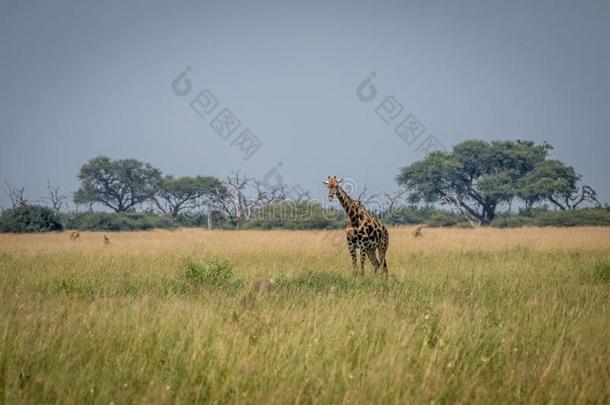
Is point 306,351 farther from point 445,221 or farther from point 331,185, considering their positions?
point 445,221

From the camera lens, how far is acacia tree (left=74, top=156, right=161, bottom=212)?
6444 centimetres

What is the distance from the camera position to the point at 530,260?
1461 centimetres

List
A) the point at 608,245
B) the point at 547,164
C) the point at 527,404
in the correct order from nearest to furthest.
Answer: the point at 527,404, the point at 608,245, the point at 547,164

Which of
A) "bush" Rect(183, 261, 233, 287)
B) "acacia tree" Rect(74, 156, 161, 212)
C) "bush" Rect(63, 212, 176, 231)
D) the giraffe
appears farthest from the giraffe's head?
"acacia tree" Rect(74, 156, 161, 212)

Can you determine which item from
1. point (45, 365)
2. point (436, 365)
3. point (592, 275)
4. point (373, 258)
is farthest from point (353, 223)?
point (45, 365)

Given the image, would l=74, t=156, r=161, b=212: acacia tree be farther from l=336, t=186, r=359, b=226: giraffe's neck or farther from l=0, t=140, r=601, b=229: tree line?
l=336, t=186, r=359, b=226: giraffe's neck

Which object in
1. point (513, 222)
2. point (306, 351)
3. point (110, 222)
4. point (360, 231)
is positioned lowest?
point (306, 351)

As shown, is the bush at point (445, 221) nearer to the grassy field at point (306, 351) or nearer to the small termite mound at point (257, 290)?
the small termite mound at point (257, 290)

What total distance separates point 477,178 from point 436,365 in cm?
5696

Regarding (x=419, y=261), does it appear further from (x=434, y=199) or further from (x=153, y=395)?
(x=434, y=199)

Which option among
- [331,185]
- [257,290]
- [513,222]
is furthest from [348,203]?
[513,222]

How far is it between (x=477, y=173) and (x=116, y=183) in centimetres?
4005

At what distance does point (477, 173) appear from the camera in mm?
59125

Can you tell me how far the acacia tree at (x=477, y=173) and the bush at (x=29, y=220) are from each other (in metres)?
34.8
